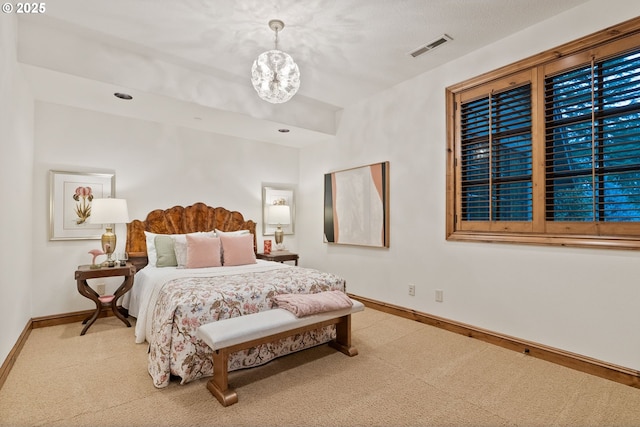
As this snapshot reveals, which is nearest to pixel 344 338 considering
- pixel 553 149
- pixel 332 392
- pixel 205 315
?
pixel 332 392

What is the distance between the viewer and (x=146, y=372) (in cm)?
249

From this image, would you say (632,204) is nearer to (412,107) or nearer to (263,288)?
(412,107)

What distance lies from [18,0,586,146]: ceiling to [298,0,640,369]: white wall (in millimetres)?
218

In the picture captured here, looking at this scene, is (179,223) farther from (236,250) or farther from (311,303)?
(311,303)

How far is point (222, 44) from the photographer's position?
3113 mm

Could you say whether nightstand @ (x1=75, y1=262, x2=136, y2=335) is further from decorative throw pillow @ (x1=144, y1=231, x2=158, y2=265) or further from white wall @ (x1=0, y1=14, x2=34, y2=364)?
white wall @ (x1=0, y1=14, x2=34, y2=364)

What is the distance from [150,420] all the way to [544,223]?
10.7 ft

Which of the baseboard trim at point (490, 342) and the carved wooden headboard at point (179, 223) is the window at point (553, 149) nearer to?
the baseboard trim at point (490, 342)

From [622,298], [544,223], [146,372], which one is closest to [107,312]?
[146,372]

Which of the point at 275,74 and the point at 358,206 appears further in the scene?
the point at 358,206

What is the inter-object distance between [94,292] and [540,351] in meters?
4.35

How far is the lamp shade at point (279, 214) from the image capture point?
16.6 feet

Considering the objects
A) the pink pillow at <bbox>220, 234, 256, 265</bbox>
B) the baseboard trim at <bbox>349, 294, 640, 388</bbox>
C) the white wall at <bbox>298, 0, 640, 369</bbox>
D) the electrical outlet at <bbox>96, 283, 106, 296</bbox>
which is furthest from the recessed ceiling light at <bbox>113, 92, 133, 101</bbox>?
the baseboard trim at <bbox>349, 294, 640, 388</bbox>

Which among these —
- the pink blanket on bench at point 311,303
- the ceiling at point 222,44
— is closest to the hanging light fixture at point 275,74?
the ceiling at point 222,44
